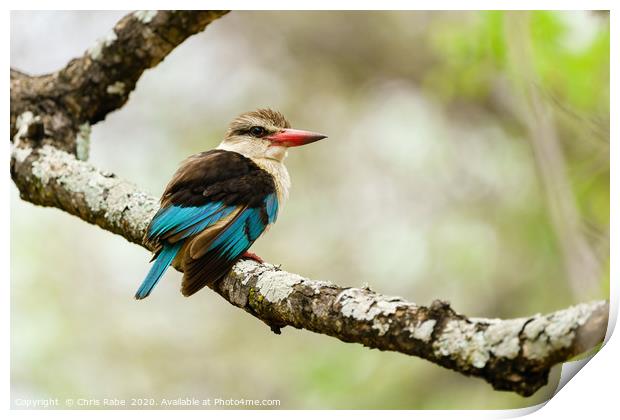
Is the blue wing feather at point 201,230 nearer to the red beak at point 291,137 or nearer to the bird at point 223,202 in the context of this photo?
the bird at point 223,202

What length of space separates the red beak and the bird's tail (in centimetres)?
62

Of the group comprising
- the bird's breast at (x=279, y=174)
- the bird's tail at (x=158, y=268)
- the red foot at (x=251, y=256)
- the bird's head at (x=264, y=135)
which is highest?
the bird's head at (x=264, y=135)

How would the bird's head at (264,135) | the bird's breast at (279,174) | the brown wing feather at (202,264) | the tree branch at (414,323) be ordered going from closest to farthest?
1. the tree branch at (414,323)
2. the brown wing feather at (202,264)
3. the bird's breast at (279,174)
4. the bird's head at (264,135)

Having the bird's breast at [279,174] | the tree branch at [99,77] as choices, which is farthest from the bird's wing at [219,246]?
the tree branch at [99,77]

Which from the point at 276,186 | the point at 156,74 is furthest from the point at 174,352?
the point at 156,74

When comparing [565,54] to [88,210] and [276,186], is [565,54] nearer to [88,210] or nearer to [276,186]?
[276,186]

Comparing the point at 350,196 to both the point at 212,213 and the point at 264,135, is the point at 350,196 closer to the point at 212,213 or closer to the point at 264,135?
the point at 264,135

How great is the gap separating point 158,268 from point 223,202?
296 millimetres

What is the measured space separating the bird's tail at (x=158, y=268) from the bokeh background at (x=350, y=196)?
23 centimetres

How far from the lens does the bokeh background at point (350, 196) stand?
229cm

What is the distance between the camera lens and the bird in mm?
2168

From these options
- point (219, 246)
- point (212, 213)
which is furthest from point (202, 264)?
point (212, 213)

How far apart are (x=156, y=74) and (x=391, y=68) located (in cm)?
84

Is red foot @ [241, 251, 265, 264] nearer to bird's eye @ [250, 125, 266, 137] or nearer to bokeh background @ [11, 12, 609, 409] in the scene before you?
bokeh background @ [11, 12, 609, 409]
